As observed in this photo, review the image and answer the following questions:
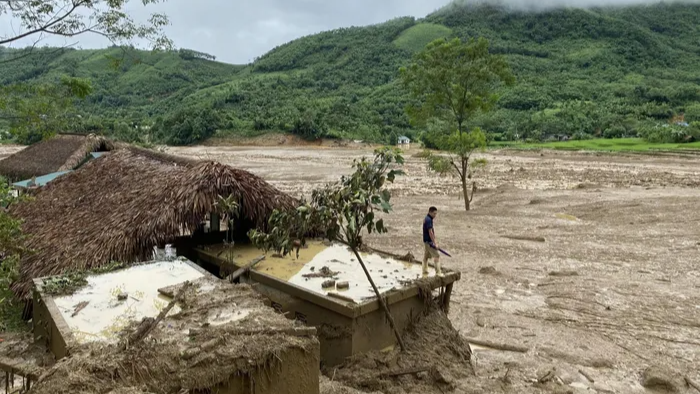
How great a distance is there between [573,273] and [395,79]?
84.7 meters

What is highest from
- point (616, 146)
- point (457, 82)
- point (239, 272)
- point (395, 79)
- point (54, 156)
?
point (395, 79)

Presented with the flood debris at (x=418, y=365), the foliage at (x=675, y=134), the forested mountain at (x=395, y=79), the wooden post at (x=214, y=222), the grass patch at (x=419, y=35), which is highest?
the grass patch at (x=419, y=35)

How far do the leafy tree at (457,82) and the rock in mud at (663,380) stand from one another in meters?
11.3

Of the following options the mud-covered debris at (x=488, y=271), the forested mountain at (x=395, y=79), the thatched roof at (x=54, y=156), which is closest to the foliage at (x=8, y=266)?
the mud-covered debris at (x=488, y=271)

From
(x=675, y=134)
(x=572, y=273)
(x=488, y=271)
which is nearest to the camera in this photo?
(x=572, y=273)

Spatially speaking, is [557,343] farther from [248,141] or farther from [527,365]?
[248,141]

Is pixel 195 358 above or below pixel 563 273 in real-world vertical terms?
above

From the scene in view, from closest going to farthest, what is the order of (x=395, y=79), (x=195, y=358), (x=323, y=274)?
1. (x=195, y=358)
2. (x=323, y=274)
3. (x=395, y=79)

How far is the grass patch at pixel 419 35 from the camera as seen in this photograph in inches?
4421

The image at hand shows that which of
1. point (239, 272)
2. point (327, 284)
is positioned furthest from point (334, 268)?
point (239, 272)

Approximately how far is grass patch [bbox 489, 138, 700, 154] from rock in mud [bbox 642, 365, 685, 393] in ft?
126

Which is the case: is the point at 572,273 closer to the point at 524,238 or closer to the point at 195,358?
the point at 524,238

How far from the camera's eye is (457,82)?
1766cm

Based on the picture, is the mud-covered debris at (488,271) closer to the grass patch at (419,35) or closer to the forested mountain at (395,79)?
the forested mountain at (395,79)
